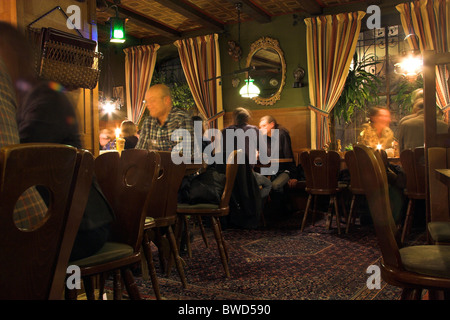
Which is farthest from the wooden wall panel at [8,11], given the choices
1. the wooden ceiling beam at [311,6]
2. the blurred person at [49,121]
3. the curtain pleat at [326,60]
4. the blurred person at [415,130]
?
the curtain pleat at [326,60]

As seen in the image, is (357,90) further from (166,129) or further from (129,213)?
(129,213)

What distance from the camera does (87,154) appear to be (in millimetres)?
822

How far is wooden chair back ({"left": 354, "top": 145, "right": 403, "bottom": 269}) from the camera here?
1245mm

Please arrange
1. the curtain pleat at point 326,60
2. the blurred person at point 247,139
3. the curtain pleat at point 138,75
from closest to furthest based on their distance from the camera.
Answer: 1. the blurred person at point 247,139
2. the curtain pleat at point 326,60
3. the curtain pleat at point 138,75

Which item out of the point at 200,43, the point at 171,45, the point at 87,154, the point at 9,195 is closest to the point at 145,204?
the point at 87,154

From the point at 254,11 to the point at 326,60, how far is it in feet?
5.24

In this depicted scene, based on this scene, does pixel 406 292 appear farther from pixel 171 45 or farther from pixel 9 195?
pixel 171 45

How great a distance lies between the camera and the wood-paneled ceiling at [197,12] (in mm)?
7230

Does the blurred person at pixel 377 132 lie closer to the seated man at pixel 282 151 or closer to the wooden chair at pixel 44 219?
the seated man at pixel 282 151

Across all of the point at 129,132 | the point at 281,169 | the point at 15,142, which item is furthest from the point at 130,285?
the point at 281,169

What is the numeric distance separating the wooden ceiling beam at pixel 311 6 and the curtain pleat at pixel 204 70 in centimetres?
209

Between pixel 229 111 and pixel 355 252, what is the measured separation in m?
5.58

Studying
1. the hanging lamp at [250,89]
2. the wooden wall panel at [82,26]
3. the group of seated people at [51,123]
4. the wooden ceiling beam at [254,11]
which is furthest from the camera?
the hanging lamp at [250,89]

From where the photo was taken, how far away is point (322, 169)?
4.38 metres
